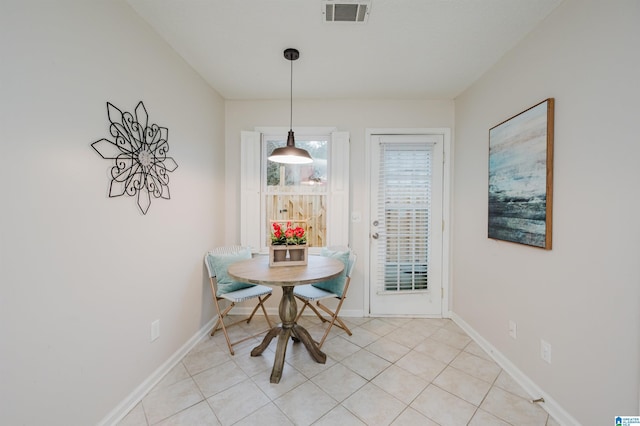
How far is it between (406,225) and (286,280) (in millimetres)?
1753

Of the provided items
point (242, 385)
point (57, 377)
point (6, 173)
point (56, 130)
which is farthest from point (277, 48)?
point (242, 385)

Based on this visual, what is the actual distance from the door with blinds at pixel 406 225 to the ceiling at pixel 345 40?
0.66 metres

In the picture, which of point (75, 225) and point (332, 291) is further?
point (332, 291)

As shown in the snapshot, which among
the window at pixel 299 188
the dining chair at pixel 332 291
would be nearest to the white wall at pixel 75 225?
the window at pixel 299 188

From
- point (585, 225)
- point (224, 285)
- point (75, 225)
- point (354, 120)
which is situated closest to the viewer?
point (75, 225)

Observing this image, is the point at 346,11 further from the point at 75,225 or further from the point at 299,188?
the point at 75,225

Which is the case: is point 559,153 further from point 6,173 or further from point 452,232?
point 6,173

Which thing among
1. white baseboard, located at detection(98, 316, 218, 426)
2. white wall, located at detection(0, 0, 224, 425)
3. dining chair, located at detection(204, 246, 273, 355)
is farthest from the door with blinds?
white wall, located at detection(0, 0, 224, 425)

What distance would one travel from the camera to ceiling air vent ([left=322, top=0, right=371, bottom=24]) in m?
1.54

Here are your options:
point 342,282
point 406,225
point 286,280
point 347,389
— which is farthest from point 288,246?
point 406,225

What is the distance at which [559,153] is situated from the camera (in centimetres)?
157

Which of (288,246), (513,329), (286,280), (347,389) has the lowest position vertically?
(347,389)

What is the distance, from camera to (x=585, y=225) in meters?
1.41

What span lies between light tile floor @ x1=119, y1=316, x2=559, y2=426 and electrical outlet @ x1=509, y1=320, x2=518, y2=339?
1.02ft
